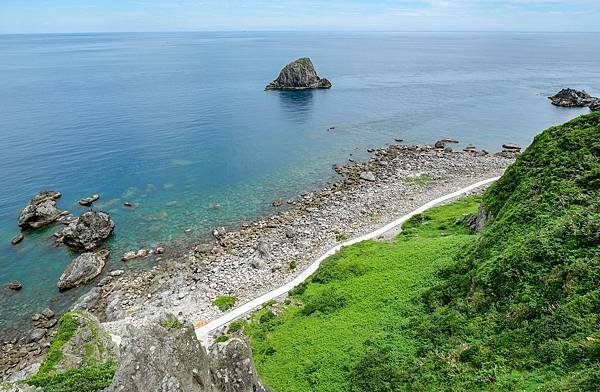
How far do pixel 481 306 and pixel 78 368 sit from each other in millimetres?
27167

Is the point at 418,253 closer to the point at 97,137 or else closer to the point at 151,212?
the point at 151,212

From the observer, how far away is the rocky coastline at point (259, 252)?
38.7 m

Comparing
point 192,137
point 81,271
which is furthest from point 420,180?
point 192,137

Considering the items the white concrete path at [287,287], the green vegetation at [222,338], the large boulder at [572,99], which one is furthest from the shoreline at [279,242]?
the large boulder at [572,99]

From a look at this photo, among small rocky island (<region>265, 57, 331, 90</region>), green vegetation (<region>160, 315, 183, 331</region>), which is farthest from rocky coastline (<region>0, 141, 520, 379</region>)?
small rocky island (<region>265, 57, 331, 90</region>)

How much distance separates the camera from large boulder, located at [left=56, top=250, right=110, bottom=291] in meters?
44.5

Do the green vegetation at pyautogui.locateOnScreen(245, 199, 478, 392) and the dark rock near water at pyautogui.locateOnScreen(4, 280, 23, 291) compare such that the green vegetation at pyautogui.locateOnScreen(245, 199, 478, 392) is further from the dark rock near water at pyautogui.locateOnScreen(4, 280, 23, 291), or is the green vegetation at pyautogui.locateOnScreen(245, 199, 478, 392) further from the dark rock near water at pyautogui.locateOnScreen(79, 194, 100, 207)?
the dark rock near water at pyautogui.locateOnScreen(79, 194, 100, 207)

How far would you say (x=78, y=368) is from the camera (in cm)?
2742

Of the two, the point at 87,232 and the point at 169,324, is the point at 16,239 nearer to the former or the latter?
the point at 87,232

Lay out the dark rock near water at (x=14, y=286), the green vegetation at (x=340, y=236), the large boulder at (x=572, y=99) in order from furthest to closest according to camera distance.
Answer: the large boulder at (x=572, y=99)
the green vegetation at (x=340, y=236)
the dark rock near water at (x=14, y=286)

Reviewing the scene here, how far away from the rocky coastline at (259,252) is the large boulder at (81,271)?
26cm

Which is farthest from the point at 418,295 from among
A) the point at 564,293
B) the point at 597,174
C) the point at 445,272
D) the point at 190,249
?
the point at 190,249

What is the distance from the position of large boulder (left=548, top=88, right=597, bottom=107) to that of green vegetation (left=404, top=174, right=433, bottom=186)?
7988 centimetres

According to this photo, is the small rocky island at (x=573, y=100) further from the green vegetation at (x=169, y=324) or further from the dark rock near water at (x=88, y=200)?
the green vegetation at (x=169, y=324)
